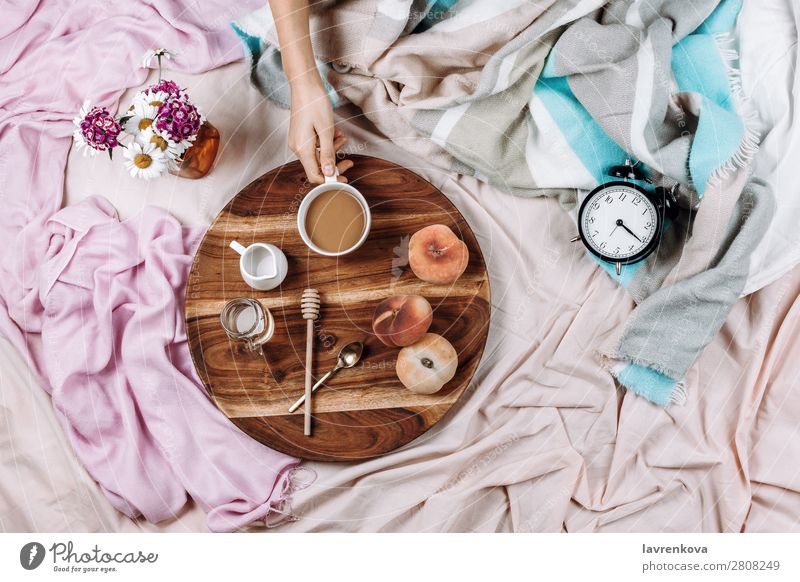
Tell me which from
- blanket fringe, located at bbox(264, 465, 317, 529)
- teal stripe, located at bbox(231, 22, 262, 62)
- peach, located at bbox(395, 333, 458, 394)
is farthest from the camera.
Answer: teal stripe, located at bbox(231, 22, 262, 62)

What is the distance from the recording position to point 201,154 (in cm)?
83

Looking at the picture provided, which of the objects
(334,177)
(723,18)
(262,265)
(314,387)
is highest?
(723,18)

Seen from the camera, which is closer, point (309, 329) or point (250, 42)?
point (309, 329)

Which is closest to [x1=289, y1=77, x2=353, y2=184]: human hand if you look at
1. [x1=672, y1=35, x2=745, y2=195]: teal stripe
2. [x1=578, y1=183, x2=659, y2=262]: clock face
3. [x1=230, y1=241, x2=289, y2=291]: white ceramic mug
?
[x1=230, y1=241, x2=289, y2=291]: white ceramic mug

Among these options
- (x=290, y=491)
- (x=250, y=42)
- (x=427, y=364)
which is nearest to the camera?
(x=427, y=364)

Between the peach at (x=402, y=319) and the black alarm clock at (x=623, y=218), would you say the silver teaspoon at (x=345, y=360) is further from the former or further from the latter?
the black alarm clock at (x=623, y=218)

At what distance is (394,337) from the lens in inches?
27.5

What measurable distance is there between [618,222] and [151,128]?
1.90 feet

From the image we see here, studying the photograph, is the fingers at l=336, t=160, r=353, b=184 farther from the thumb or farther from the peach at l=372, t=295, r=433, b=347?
the peach at l=372, t=295, r=433, b=347

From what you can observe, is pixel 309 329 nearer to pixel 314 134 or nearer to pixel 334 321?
pixel 334 321

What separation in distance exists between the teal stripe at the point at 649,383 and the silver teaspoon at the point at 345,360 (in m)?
0.35

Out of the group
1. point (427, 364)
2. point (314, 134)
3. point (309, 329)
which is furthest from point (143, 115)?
point (427, 364)

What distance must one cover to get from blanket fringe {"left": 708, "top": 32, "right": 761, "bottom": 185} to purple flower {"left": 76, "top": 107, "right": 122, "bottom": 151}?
728 millimetres

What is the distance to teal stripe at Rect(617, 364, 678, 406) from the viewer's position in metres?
0.78
